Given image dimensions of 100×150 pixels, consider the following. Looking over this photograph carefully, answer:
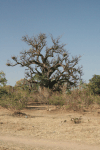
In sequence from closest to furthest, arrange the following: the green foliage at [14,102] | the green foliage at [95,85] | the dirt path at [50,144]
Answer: the dirt path at [50,144] < the green foliage at [14,102] < the green foliage at [95,85]

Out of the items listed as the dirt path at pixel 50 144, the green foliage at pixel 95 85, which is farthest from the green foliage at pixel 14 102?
the green foliage at pixel 95 85

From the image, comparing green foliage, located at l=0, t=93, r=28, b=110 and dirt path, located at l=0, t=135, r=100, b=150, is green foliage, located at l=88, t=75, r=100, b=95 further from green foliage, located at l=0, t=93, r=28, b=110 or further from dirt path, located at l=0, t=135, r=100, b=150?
dirt path, located at l=0, t=135, r=100, b=150

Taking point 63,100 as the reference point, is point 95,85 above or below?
above

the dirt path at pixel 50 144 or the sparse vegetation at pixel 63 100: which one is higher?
the sparse vegetation at pixel 63 100

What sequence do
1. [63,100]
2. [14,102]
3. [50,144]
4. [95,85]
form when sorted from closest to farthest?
[50,144] < [14,102] < [63,100] < [95,85]

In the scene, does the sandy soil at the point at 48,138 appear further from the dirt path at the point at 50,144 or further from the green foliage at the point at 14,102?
the green foliage at the point at 14,102

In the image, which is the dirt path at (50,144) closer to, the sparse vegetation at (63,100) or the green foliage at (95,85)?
the sparse vegetation at (63,100)

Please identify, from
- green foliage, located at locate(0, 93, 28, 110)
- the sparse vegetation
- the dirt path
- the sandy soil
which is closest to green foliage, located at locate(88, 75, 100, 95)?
the sparse vegetation

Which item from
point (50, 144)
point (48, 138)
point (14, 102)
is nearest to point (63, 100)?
point (14, 102)

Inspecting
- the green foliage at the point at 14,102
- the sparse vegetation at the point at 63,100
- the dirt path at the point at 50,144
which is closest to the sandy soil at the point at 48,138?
the dirt path at the point at 50,144

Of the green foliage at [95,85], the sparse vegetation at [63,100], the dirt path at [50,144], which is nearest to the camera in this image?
the dirt path at [50,144]

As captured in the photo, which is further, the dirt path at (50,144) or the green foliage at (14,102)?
the green foliage at (14,102)

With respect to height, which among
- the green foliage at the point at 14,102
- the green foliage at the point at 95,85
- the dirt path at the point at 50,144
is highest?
the green foliage at the point at 95,85

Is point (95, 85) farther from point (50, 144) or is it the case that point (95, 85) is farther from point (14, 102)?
point (50, 144)
